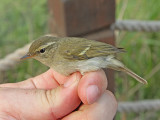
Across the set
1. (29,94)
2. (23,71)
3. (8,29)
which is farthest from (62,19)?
(8,29)

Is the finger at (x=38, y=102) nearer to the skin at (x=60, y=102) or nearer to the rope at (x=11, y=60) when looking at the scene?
the skin at (x=60, y=102)

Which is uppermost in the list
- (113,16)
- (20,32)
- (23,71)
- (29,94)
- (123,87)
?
(113,16)

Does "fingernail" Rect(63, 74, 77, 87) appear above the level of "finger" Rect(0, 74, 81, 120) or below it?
above

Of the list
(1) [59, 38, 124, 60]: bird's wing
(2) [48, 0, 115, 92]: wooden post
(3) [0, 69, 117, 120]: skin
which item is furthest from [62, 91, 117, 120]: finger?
(2) [48, 0, 115, 92]: wooden post

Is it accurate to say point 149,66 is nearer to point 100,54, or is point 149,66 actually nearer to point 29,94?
point 100,54

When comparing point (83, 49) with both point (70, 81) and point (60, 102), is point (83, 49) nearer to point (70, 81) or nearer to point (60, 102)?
point (70, 81)

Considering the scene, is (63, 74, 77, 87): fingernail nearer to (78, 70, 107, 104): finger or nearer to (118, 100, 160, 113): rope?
(78, 70, 107, 104): finger
